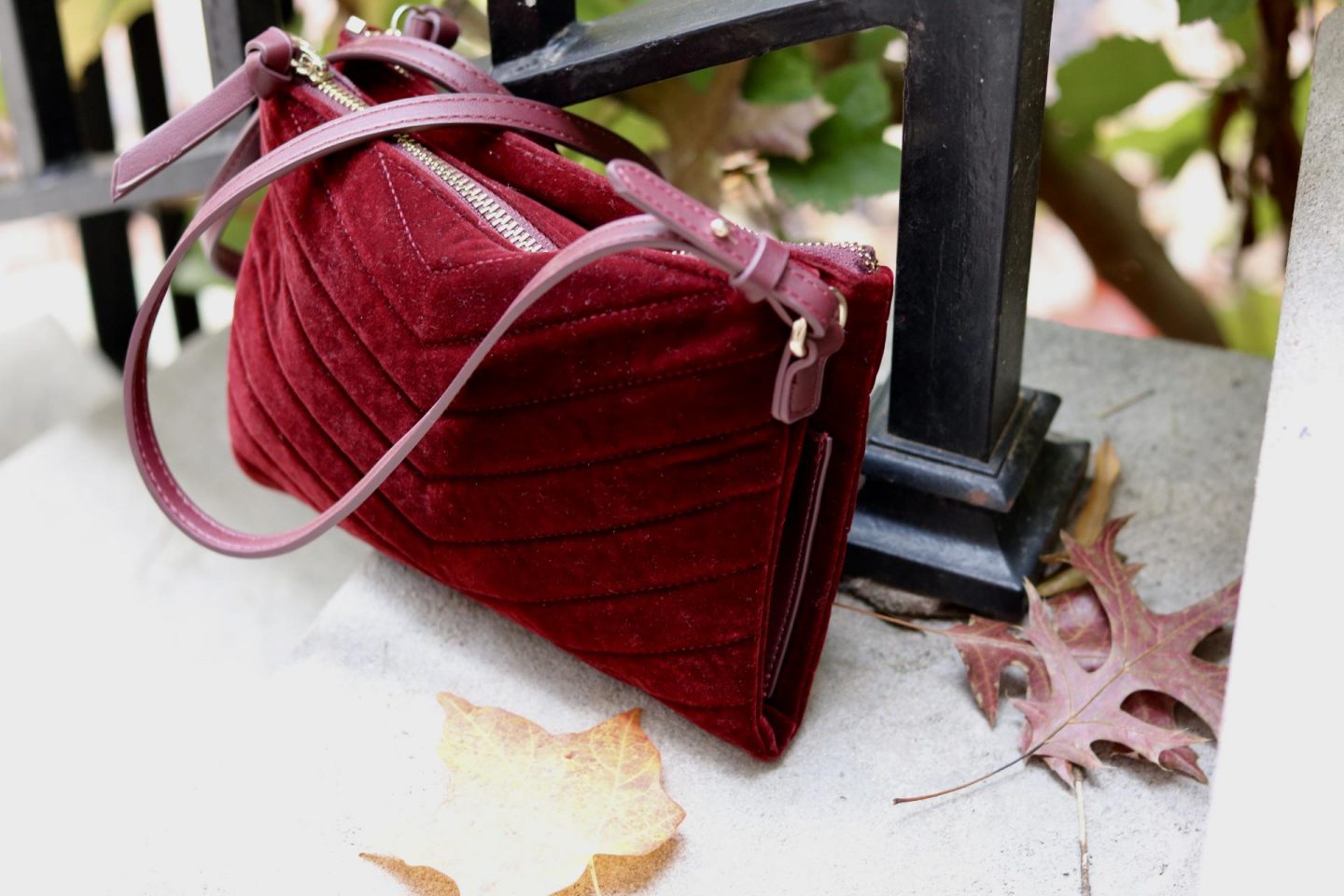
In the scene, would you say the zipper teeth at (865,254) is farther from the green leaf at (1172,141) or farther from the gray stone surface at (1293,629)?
the green leaf at (1172,141)

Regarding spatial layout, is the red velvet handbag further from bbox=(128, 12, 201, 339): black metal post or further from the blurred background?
bbox=(128, 12, 201, 339): black metal post

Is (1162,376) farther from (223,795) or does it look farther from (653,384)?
(223,795)

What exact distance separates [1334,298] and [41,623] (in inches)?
Answer: 41.4

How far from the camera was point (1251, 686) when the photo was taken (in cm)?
56

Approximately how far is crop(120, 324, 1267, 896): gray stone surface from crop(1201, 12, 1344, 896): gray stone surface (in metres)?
0.17

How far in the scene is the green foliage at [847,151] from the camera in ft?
3.44

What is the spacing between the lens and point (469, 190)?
0.75m

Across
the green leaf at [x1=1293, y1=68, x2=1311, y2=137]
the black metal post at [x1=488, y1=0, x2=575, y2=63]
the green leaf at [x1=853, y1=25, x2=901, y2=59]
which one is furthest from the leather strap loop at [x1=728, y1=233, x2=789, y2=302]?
the green leaf at [x1=1293, y1=68, x2=1311, y2=137]

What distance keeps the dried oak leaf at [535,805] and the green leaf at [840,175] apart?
0.49 m

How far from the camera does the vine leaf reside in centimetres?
76

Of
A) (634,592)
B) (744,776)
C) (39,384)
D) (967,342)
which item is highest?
(967,342)

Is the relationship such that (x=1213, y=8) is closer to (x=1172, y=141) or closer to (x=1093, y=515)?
(x=1093, y=515)

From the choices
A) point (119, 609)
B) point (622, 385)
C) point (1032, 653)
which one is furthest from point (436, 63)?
point (119, 609)

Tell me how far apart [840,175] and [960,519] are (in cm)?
35
